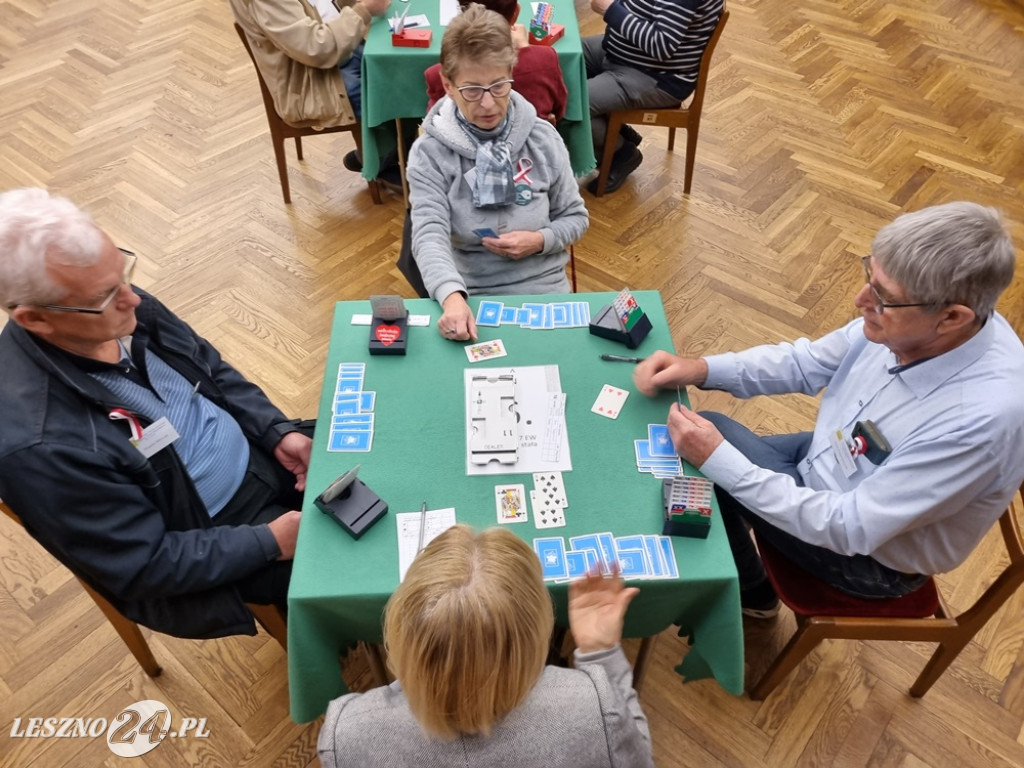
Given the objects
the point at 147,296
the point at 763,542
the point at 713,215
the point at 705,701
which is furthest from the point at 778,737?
the point at 713,215

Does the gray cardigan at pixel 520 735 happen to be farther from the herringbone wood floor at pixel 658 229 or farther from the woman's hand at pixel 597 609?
the herringbone wood floor at pixel 658 229

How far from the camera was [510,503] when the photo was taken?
1564 mm

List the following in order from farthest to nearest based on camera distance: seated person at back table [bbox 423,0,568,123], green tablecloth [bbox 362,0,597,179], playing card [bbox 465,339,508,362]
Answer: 1. green tablecloth [bbox 362,0,597,179]
2. seated person at back table [bbox 423,0,568,123]
3. playing card [bbox 465,339,508,362]

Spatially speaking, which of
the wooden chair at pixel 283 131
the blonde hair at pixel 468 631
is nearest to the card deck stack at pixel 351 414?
the blonde hair at pixel 468 631

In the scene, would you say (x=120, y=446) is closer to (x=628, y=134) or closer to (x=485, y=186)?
(x=485, y=186)

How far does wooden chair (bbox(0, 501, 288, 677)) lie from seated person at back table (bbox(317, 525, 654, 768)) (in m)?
0.77

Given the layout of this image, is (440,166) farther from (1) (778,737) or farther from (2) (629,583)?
(1) (778,737)

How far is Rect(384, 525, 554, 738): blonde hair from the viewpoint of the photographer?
A: 1.06m

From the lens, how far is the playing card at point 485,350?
1896mm

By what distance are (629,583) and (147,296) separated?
1494 mm

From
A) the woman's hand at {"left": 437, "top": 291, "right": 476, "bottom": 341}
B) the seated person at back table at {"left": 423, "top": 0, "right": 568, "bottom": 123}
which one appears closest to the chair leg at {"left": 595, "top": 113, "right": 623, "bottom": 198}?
the seated person at back table at {"left": 423, "top": 0, "right": 568, "bottom": 123}

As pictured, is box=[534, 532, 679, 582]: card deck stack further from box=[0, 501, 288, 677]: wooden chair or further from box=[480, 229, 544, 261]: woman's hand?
box=[480, 229, 544, 261]: woman's hand

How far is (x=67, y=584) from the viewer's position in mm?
2426

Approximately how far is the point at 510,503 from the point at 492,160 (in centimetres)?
120
